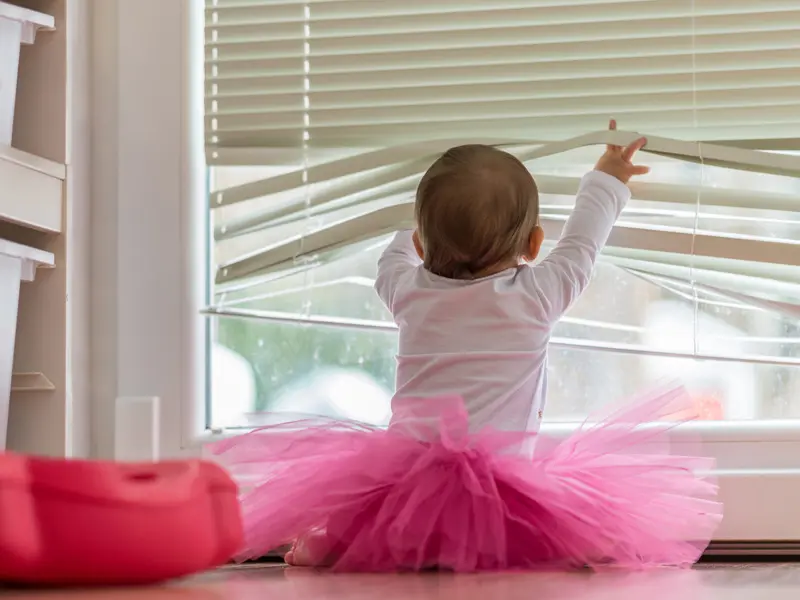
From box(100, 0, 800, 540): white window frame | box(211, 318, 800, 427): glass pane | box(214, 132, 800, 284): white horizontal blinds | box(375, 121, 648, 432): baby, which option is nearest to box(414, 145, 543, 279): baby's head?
box(375, 121, 648, 432): baby

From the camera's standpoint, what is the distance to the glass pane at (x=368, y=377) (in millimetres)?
1516

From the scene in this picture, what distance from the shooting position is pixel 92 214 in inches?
61.5

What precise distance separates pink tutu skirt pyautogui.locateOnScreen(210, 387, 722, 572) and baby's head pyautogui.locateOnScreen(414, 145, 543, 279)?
240 mm

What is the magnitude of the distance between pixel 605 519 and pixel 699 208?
52 cm

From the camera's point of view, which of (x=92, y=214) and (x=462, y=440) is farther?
(x=92, y=214)

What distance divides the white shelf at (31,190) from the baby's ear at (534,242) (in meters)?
0.60

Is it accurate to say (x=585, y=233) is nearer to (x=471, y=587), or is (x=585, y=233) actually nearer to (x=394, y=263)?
(x=394, y=263)

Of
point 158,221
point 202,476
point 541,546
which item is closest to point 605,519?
point 541,546

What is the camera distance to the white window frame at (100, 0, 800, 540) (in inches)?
60.6

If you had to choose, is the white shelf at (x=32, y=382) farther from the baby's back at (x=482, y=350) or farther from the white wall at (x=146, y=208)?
the baby's back at (x=482, y=350)

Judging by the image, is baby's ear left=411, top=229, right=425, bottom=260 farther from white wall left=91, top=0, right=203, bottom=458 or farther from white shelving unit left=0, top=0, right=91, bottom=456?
white shelving unit left=0, top=0, right=91, bottom=456

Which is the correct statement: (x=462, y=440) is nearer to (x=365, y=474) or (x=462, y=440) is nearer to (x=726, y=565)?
(x=365, y=474)

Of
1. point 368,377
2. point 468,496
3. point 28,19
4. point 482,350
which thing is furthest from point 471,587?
point 28,19

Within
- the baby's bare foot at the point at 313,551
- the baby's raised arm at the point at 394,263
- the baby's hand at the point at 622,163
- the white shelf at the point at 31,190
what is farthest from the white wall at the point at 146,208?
the baby's hand at the point at 622,163
